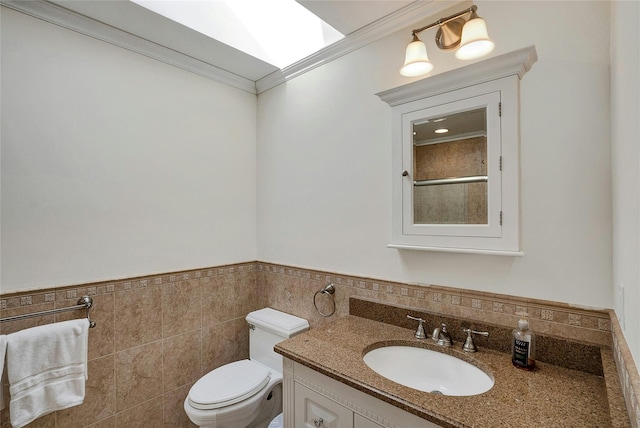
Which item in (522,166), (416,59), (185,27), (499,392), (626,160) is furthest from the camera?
(185,27)

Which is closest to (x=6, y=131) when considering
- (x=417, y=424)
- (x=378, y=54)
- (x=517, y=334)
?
(x=378, y=54)

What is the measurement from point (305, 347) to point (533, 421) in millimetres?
820

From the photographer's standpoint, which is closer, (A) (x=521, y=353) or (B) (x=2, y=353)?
(A) (x=521, y=353)

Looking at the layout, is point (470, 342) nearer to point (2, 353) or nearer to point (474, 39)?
point (474, 39)

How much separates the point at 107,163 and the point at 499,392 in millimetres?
2104

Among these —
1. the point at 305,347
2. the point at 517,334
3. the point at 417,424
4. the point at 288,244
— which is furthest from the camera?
the point at 288,244

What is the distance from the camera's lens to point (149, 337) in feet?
6.03

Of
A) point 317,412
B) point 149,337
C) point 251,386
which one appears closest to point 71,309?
point 149,337

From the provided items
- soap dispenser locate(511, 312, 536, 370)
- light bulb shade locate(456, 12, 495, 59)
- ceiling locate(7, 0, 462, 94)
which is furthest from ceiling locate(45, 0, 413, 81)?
soap dispenser locate(511, 312, 536, 370)

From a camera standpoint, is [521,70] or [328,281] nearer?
Answer: [521,70]

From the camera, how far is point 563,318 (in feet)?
3.81

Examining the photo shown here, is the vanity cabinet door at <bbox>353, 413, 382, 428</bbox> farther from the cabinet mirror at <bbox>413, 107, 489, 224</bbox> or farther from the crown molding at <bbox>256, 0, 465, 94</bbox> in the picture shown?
the crown molding at <bbox>256, 0, 465, 94</bbox>

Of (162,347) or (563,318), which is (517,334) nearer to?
(563,318)

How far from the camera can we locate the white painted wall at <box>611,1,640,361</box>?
66cm
